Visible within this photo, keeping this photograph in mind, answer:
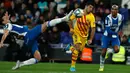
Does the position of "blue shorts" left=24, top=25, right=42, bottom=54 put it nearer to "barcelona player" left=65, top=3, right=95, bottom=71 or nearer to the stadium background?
"barcelona player" left=65, top=3, right=95, bottom=71

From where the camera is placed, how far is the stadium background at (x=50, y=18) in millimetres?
24672

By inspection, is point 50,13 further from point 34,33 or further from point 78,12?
point 34,33

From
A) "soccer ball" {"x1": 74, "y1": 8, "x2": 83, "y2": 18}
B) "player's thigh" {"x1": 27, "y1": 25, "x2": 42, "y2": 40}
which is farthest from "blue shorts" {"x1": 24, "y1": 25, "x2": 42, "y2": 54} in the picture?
"soccer ball" {"x1": 74, "y1": 8, "x2": 83, "y2": 18}

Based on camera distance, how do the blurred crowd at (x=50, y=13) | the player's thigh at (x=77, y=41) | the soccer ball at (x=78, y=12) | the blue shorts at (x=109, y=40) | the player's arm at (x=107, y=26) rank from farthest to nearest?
the blurred crowd at (x=50, y=13) → the blue shorts at (x=109, y=40) → the player's arm at (x=107, y=26) → the player's thigh at (x=77, y=41) → the soccer ball at (x=78, y=12)

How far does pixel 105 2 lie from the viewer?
27.2 metres

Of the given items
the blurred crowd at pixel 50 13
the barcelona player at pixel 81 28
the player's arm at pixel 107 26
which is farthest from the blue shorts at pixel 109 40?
the blurred crowd at pixel 50 13

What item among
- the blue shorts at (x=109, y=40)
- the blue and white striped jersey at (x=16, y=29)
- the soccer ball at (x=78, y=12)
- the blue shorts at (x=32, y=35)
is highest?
A: the soccer ball at (x=78, y=12)

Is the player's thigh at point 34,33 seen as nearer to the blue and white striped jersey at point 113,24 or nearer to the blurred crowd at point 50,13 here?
the blue and white striped jersey at point 113,24

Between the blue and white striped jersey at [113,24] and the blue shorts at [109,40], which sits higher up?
the blue and white striped jersey at [113,24]

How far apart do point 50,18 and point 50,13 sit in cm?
30

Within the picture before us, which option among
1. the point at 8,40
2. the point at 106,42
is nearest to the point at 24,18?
the point at 8,40

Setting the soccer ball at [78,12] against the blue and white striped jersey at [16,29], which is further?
the soccer ball at [78,12]

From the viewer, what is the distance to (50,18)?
25906 millimetres

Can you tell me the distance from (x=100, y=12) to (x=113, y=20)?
8.56 m
